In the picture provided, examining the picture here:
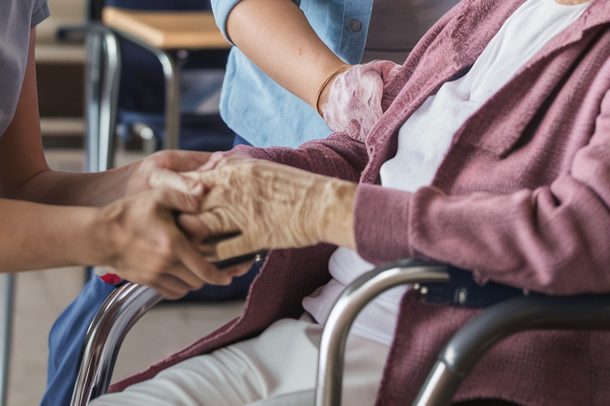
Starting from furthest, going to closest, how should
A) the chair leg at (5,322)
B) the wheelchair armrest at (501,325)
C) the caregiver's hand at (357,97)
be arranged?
the chair leg at (5,322) → the caregiver's hand at (357,97) → the wheelchair armrest at (501,325)

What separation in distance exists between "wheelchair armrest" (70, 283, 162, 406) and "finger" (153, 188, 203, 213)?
24cm

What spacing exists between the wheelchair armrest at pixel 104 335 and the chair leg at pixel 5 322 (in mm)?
639

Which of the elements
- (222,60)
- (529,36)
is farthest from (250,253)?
(222,60)

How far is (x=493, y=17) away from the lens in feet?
3.65

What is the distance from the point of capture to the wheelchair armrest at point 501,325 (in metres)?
0.71

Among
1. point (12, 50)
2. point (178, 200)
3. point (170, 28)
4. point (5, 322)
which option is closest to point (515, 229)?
point (178, 200)

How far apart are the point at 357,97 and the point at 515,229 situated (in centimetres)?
49

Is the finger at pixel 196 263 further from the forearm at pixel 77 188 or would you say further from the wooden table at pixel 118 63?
the wooden table at pixel 118 63

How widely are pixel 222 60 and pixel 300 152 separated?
79.7 inches

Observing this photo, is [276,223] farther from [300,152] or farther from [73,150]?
[73,150]

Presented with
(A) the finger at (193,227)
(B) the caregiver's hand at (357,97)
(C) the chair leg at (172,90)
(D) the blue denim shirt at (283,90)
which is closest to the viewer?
(A) the finger at (193,227)

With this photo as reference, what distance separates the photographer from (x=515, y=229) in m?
0.74

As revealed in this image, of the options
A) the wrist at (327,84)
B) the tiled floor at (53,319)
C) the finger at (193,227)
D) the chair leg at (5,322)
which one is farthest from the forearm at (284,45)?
the tiled floor at (53,319)

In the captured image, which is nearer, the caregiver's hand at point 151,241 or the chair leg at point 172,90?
the caregiver's hand at point 151,241
